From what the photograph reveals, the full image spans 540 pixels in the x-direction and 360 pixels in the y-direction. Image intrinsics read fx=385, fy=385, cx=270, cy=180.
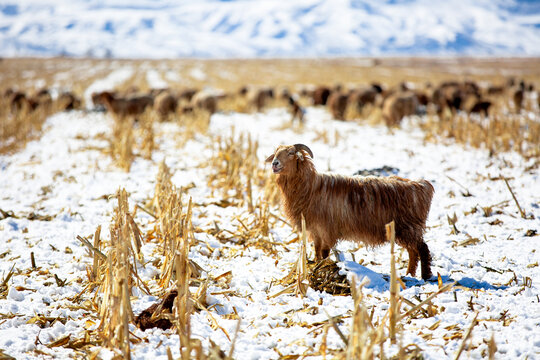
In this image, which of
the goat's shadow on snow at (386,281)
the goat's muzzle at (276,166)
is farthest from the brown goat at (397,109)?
the goat's muzzle at (276,166)

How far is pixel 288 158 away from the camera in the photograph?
14.0ft

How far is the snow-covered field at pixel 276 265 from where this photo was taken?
3180mm

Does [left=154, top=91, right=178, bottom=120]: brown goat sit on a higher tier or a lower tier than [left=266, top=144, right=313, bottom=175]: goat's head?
higher

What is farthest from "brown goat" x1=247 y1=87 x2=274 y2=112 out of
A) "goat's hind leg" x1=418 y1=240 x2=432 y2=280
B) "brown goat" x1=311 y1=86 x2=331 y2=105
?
"goat's hind leg" x1=418 y1=240 x2=432 y2=280

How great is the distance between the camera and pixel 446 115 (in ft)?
41.7

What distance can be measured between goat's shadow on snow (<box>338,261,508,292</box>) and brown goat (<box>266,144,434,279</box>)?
6.4 inches

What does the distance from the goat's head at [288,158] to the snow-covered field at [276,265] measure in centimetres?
114

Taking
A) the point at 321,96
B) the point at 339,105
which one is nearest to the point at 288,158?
the point at 339,105

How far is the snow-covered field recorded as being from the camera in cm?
318

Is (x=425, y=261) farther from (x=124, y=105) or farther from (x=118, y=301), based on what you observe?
(x=124, y=105)

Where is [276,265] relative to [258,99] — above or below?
below

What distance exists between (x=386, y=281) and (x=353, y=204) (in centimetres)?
89

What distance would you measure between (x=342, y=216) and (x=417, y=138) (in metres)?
7.83

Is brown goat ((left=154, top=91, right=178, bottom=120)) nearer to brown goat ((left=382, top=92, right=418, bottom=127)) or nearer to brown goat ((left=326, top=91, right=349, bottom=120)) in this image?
brown goat ((left=326, top=91, right=349, bottom=120))
